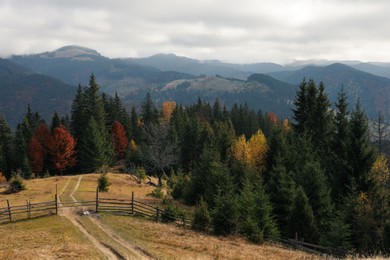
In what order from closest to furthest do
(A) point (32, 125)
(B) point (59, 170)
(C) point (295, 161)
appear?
1. (C) point (295, 161)
2. (B) point (59, 170)
3. (A) point (32, 125)

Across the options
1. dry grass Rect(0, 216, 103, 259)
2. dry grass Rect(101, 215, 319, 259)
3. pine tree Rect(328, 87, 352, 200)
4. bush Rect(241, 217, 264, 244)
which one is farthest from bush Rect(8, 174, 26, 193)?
pine tree Rect(328, 87, 352, 200)

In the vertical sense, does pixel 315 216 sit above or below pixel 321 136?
below

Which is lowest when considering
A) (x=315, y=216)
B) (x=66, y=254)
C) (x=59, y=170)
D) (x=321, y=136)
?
(x=59, y=170)

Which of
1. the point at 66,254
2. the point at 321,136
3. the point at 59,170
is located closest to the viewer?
the point at 66,254

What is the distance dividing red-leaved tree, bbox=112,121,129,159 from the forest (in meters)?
0.28

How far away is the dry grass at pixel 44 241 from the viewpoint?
2178cm

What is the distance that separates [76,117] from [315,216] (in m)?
65.7

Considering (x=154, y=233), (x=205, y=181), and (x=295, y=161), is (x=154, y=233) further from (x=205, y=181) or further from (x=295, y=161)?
(x=295, y=161)

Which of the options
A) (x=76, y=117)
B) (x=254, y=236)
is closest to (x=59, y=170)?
(x=76, y=117)

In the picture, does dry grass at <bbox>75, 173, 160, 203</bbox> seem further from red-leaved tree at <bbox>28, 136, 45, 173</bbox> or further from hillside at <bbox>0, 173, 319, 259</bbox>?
red-leaved tree at <bbox>28, 136, 45, 173</bbox>

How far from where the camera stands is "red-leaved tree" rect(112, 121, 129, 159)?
321 feet

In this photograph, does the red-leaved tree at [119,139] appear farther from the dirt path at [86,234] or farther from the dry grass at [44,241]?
the dry grass at [44,241]

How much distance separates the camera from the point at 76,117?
87.5 meters

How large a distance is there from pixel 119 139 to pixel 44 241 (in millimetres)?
73258
